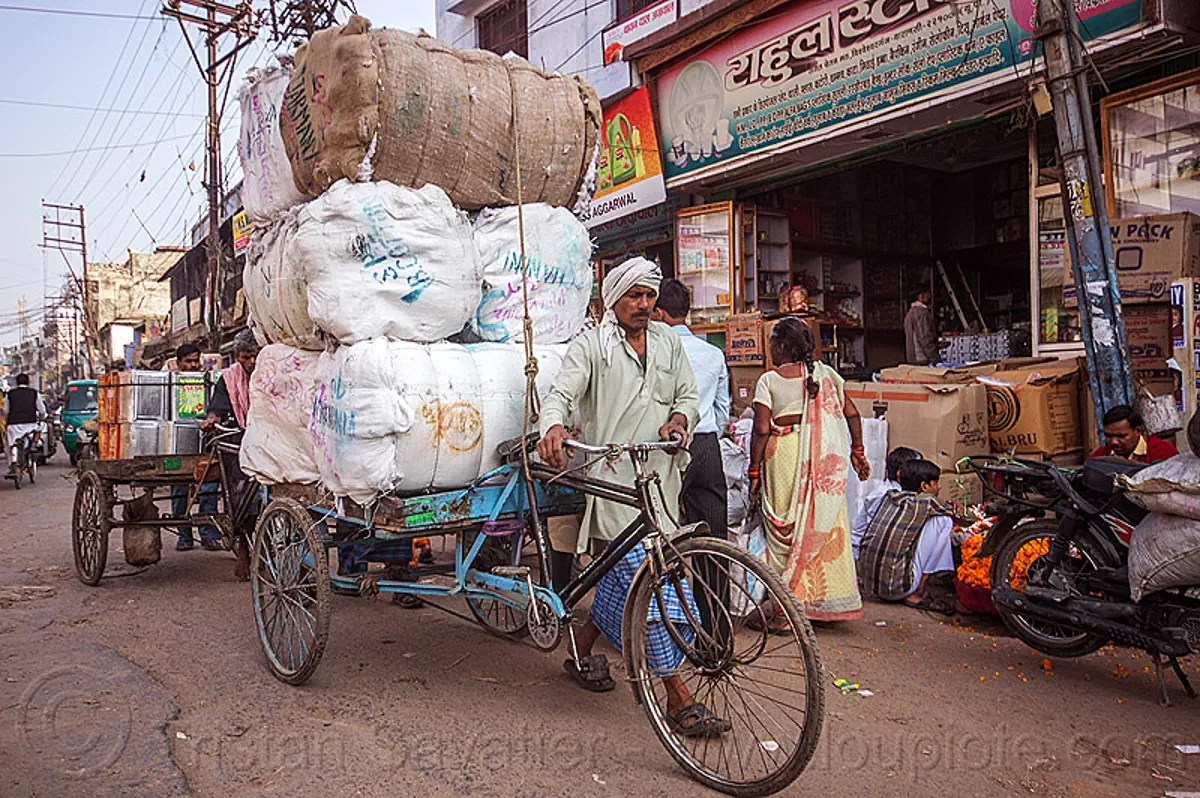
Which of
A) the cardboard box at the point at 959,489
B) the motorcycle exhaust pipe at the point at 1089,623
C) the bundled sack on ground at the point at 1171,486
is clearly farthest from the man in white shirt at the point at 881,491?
the bundled sack on ground at the point at 1171,486

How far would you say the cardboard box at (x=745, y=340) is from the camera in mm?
9516

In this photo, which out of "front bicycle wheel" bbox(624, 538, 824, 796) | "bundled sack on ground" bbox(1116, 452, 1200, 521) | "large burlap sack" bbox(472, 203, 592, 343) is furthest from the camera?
"large burlap sack" bbox(472, 203, 592, 343)

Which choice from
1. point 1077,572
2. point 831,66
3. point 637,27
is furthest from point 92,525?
point 637,27

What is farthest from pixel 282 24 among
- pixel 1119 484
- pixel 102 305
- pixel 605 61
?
pixel 102 305

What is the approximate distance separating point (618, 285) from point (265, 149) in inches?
76.8

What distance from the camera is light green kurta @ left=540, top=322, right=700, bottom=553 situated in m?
3.46

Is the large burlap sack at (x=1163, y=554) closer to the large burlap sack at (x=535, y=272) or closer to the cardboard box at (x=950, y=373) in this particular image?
the large burlap sack at (x=535, y=272)

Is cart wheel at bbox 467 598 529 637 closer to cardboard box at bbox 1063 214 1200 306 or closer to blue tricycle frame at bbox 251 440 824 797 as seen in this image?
blue tricycle frame at bbox 251 440 824 797

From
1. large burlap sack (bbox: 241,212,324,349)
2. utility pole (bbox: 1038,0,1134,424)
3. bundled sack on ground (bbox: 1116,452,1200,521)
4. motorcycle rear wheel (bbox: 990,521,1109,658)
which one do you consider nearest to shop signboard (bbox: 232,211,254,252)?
large burlap sack (bbox: 241,212,324,349)

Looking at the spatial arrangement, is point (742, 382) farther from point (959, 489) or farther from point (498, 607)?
point (498, 607)

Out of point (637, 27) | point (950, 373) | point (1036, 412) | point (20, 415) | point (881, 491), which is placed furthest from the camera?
point (20, 415)

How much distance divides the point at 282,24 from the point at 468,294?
14634mm

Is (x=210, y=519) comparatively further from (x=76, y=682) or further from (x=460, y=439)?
(x=460, y=439)

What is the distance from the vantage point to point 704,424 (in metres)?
4.20
